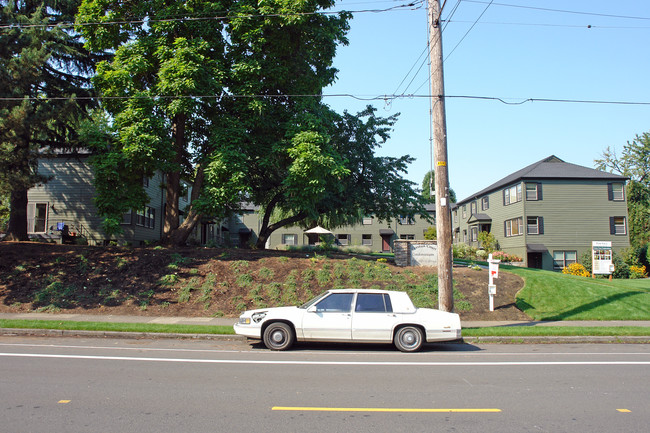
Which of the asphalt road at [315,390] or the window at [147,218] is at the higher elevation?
the window at [147,218]

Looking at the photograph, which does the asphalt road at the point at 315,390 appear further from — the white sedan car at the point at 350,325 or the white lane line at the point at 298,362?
the white sedan car at the point at 350,325

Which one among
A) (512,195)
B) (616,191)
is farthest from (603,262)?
(616,191)

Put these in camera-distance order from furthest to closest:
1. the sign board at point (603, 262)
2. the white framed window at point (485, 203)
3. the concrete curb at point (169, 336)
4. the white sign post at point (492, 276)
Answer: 1. the white framed window at point (485, 203)
2. the sign board at point (603, 262)
3. the white sign post at point (492, 276)
4. the concrete curb at point (169, 336)

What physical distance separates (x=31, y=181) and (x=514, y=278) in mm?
19088

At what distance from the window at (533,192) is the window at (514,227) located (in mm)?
1874

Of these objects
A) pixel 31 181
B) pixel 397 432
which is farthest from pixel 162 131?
pixel 397 432

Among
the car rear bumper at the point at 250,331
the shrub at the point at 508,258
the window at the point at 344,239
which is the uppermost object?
the window at the point at 344,239

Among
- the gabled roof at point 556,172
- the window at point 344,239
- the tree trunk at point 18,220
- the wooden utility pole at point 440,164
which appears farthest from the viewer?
the window at point 344,239

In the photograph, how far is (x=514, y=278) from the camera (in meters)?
18.8

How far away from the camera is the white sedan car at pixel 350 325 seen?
10.0 m

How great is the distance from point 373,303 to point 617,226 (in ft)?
117

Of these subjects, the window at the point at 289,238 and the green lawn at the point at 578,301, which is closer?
the green lawn at the point at 578,301

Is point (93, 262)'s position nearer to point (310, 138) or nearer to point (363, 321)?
point (310, 138)

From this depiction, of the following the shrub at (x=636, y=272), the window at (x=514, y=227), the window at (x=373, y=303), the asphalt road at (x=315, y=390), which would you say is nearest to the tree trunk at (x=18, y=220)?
the asphalt road at (x=315, y=390)
